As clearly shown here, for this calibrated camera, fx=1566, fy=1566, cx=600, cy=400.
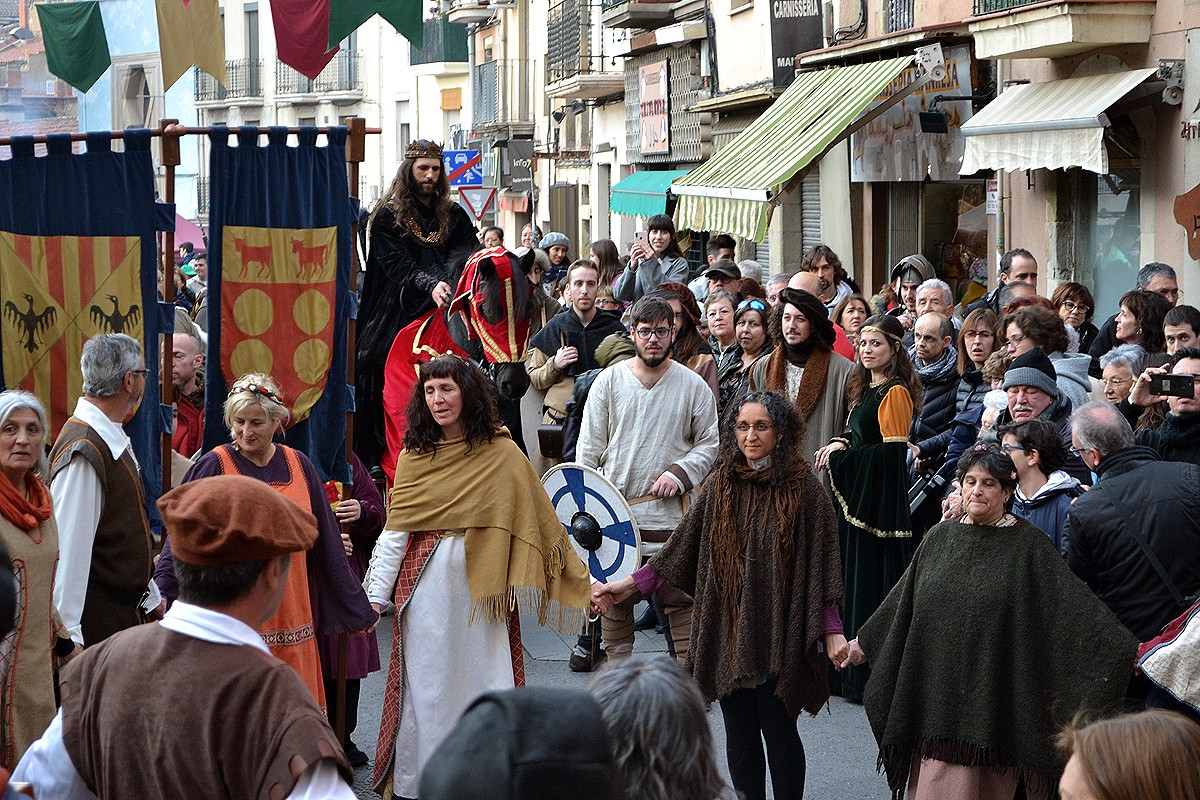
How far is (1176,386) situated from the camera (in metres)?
5.83

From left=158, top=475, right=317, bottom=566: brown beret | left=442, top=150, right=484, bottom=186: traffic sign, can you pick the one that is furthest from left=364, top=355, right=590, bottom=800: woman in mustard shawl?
left=442, top=150, right=484, bottom=186: traffic sign

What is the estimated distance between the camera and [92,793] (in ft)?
9.83

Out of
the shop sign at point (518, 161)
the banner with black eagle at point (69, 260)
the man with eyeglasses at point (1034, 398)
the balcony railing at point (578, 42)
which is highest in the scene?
the balcony railing at point (578, 42)

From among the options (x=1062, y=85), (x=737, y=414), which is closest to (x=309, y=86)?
(x=1062, y=85)

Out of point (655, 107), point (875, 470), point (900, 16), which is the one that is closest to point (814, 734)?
point (875, 470)

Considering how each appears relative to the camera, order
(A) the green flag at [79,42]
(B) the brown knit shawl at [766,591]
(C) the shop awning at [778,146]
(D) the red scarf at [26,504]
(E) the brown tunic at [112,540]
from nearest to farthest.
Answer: (D) the red scarf at [26,504] → (E) the brown tunic at [112,540] → (B) the brown knit shawl at [766,591] → (A) the green flag at [79,42] → (C) the shop awning at [778,146]

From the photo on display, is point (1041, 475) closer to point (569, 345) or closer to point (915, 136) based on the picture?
point (569, 345)

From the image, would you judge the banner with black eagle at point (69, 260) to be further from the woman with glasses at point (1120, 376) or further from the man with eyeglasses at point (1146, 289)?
the man with eyeglasses at point (1146, 289)

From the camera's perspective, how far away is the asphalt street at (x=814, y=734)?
251 inches

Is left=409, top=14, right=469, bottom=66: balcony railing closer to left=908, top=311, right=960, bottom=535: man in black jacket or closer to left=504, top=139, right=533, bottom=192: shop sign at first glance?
left=504, top=139, right=533, bottom=192: shop sign

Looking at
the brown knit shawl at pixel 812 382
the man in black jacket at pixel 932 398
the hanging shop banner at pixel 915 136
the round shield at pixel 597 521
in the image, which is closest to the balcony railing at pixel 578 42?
the hanging shop banner at pixel 915 136

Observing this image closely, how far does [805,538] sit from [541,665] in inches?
117

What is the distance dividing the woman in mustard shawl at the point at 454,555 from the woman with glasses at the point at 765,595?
65 cm

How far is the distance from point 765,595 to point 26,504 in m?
2.44
